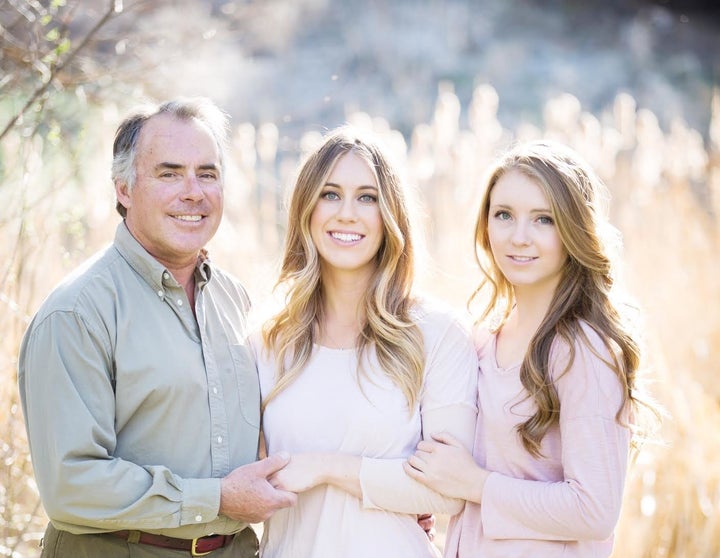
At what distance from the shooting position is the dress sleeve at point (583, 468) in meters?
2.31

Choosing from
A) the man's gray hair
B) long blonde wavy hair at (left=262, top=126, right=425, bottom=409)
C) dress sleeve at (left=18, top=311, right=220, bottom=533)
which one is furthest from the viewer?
long blonde wavy hair at (left=262, top=126, right=425, bottom=409)

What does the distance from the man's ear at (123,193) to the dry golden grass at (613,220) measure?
580mm

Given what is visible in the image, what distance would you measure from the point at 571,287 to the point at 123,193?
144 cm

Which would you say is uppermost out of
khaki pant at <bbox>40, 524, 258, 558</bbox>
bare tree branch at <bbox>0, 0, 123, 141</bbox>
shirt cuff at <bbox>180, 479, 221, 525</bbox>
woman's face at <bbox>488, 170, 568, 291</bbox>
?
bare tree branch at <bbox>0, 0, 123, 141</bbox>

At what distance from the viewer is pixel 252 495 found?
2443 millimetres

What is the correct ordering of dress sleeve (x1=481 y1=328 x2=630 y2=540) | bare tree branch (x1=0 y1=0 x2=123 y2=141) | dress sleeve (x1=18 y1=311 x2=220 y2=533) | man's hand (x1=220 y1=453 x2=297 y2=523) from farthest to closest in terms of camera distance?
bare tree branch (x1=0 y1=0 x2=123 y2=141) < man's hand (x1=220 y1=453 x2=297 y2=523) < dress sleeve (x1=481 y1=328 x2=630 y2=540) < dress sleeve (x1=18 y1=311 x2=220 y2=533)

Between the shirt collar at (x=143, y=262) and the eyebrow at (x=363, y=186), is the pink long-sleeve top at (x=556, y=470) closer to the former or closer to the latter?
the eyebrow at (x=363, y=186)

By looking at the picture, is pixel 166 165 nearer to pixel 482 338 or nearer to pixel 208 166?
pixel 208 166

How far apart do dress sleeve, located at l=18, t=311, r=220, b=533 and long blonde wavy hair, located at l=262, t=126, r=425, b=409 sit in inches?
22.5

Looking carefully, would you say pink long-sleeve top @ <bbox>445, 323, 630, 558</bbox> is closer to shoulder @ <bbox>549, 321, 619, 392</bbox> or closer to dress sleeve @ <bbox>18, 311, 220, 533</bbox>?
shoulder @ <bbox>549, 321, 619, 392</bbox>

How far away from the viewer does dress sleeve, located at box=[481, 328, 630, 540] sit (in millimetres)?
2309

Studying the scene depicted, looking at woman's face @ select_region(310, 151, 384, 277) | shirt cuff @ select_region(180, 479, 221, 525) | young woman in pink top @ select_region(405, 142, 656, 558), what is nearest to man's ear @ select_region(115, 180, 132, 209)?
woman's face @ select_region(310, 151, 384, 277)

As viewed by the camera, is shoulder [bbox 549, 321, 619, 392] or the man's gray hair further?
the man's gray hair

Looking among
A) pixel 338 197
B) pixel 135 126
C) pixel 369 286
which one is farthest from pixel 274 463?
pixel 135 126
